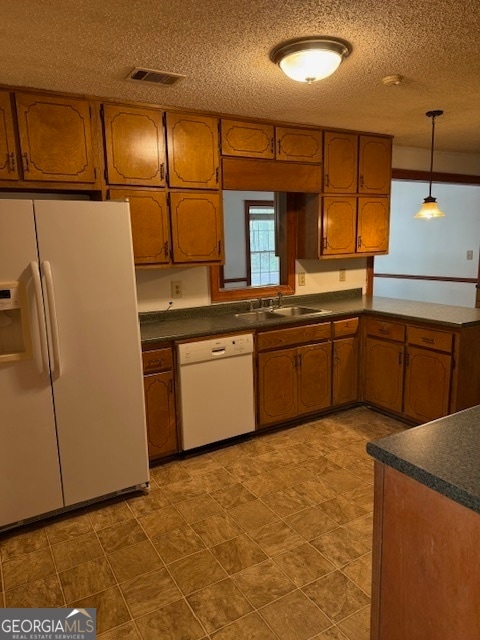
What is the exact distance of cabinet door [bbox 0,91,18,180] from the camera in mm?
2379

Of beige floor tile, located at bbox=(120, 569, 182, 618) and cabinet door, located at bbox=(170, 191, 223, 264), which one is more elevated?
cabinet door, located at bbox=(170, 191, 223, 264)

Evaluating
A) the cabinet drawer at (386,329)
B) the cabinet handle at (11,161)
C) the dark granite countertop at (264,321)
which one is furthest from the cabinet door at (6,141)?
the cabinet drawer at (386,329)

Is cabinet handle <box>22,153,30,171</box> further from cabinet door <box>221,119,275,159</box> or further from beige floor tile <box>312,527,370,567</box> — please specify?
beige floor tile <box>312,527,370,567</box>

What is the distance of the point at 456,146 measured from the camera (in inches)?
173

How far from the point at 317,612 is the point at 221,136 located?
2.82 m

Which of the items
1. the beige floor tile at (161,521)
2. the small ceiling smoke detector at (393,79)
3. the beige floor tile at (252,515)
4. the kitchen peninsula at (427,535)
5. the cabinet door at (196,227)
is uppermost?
the small ceiling smoke detector at (393,79)

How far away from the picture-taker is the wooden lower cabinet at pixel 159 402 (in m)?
2.84

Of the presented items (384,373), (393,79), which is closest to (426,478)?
(393,79)

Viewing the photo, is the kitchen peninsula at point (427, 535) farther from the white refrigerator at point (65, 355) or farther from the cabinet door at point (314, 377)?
the cabinet door at point (314, 377)

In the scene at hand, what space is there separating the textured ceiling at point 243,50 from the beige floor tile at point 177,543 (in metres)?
2.35

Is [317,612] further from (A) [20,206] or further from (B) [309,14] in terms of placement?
(B) [309,14]

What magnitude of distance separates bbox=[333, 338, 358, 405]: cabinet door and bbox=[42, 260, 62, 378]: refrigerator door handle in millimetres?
2168

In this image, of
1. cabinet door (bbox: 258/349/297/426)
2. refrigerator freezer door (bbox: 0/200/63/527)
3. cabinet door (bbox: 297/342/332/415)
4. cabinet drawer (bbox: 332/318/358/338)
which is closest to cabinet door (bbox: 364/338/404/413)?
cabinet drawer (bbox: 332/318/358/338)

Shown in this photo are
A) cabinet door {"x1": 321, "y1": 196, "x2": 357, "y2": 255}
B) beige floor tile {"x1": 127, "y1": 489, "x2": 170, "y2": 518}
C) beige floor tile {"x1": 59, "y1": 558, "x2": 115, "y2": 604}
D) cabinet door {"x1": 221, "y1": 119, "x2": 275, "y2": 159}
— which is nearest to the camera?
beige floor tile {"x1": 59, "y1": 558, "x2": 115, "y2": 604}
